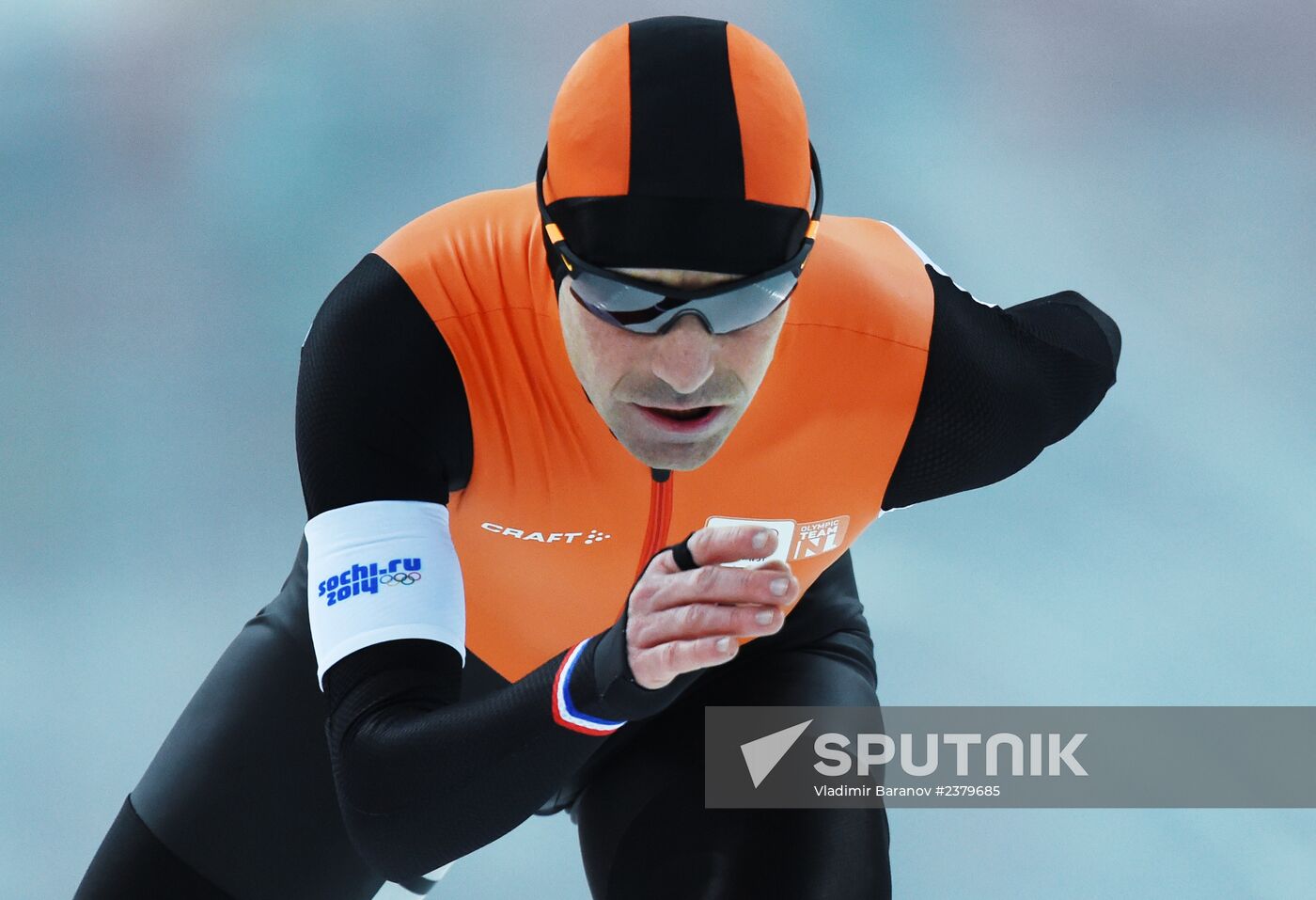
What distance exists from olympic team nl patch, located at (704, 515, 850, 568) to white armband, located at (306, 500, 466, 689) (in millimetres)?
447

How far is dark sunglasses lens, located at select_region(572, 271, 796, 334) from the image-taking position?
193 cm

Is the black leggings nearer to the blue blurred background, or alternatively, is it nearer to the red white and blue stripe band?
the red white and blue stripe band

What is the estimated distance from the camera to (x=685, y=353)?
6.37 ft

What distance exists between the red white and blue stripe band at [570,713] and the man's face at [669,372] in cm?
30

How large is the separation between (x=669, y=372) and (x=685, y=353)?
0.04 meters

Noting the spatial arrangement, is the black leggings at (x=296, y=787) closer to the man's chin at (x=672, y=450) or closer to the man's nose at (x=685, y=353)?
the man's chin at (x=672, y=450)

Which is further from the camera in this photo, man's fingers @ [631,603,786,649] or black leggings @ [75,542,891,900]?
black leggings @ [75,542,891,900]

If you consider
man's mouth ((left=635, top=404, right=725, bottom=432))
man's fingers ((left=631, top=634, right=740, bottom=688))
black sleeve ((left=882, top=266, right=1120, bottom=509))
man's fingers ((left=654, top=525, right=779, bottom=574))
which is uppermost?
black sleeve ((left=882, top=266, right=1120, bottom=509))

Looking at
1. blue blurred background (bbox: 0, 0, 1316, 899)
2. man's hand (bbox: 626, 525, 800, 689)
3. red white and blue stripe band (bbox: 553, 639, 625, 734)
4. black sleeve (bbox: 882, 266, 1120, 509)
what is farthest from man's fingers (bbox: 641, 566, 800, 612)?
blue blurred background (bbox: 0, 0, 1316, 899)

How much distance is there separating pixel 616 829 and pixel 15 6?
4.22 metres

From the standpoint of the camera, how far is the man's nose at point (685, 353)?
6.35ft

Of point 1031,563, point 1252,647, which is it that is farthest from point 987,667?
point 1252,647

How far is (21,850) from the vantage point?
12.2 ft

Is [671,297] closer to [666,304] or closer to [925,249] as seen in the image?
[666,304]
